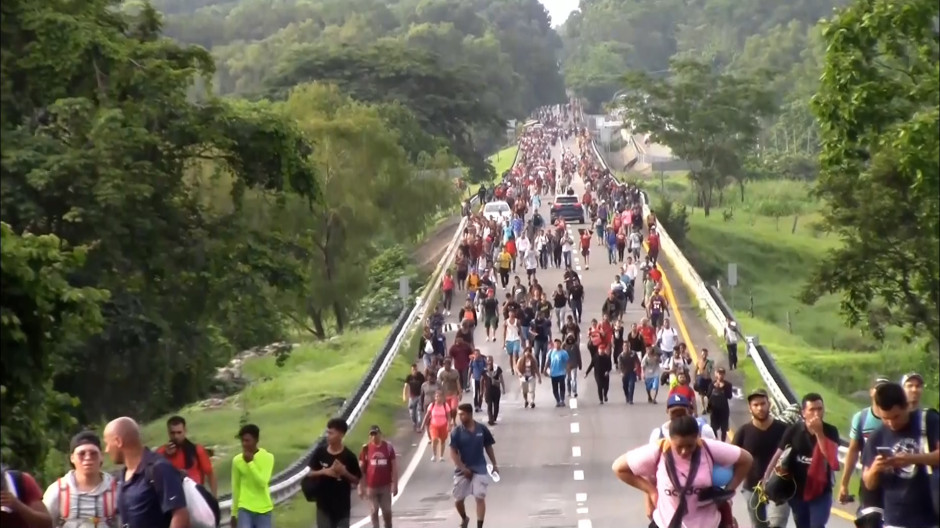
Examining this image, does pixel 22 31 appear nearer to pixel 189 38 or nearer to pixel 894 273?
pixel 894 273

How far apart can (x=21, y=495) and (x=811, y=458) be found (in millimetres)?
5564

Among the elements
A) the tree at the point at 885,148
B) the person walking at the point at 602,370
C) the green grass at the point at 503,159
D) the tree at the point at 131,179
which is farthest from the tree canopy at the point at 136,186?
the green grass at the point at 503,159

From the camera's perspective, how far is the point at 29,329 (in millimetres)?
10977

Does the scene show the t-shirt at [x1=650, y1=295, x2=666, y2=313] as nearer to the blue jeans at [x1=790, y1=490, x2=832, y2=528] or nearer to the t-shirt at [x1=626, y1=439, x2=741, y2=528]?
the blue jeans at [x1=790, y1=490, x2=832, y2=528]

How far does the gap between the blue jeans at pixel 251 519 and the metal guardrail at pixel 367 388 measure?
125 cm

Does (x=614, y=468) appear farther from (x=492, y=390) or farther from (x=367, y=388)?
(x=367, y=388)

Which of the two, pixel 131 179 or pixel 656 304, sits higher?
pixel 131 179

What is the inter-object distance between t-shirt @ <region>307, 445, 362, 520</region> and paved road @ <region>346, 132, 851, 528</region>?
19.8 feet

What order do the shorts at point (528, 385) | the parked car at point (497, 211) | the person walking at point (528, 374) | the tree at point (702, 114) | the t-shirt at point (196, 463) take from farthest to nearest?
the tree at point (702, 114) → the parked car at point (497, 211) → the shorts at point (528, 385) → the person walking at point (528, 374) → the t-shirt at point (196, 463)

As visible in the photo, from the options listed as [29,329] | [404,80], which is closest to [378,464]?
[29,329]

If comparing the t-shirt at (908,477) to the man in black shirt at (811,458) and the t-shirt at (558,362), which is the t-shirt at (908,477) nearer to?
the man in black shirt at (811,458)

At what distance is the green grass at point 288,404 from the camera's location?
27781 mm

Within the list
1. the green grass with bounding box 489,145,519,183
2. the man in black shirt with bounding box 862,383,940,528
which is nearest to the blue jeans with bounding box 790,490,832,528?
the man in black shirt with bounding box 862,383,940,528

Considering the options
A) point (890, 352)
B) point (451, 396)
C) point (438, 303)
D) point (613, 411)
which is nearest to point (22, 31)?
point (451, 396)
